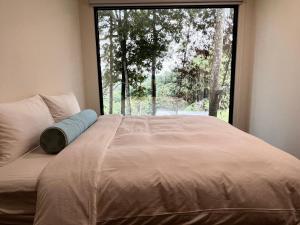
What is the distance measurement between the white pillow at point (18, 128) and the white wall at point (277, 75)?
2428 mm

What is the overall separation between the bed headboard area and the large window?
583 mm

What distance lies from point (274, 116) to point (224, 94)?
105 centimetres

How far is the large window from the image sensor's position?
369cm

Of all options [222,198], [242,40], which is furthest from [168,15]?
[222,198]

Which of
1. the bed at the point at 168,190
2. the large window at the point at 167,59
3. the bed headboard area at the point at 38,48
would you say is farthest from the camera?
the large window at the point at 167,59

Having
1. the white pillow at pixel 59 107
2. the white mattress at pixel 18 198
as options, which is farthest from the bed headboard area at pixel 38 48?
the white mattress at pixel 18 198

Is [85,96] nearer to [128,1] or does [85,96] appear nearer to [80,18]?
[80,18]

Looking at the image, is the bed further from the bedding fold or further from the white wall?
the white wall

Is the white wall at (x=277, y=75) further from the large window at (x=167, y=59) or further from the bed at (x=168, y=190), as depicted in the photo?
the bed at (x=168, y=190)

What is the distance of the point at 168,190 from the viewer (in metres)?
1.17

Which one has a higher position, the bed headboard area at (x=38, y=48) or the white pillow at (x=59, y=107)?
the bed headboard area at (x=38, y=48)

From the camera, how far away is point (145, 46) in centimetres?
376

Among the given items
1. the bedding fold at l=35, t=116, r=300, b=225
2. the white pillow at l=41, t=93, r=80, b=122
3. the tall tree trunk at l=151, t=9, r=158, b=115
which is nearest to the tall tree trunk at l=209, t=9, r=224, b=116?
the tall tree trunk at l=151, t=9, r=158, b=115

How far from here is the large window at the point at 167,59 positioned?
3686 mm
